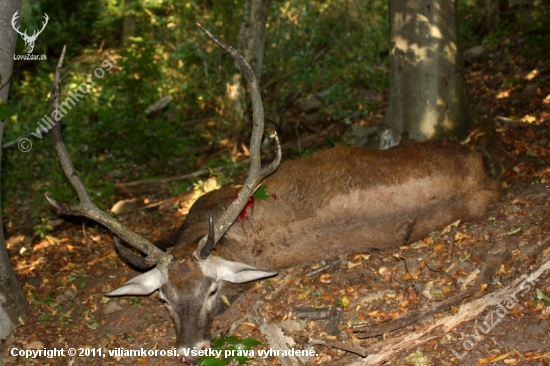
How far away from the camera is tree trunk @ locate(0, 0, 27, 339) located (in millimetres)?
4801

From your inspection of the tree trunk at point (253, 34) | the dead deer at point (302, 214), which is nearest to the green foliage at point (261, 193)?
the dead deer at point (302, 214)

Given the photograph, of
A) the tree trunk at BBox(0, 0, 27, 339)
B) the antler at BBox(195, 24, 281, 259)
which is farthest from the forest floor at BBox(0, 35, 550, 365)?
the antler at BBox(195, 24, 281, 259)

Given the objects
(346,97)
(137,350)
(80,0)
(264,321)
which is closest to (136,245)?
(137,350)

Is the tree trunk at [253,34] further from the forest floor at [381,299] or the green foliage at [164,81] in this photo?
the forest floor at [381,299]

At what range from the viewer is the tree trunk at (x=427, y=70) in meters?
6.95

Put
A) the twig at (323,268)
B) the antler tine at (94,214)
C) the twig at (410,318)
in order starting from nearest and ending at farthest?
the twig at (410,318), the antler tine at (94,214), the twig at (323,268)

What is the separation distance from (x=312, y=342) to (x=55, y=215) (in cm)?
464

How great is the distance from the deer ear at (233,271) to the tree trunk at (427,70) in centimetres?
301

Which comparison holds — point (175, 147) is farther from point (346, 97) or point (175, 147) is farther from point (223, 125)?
point (346, 97)

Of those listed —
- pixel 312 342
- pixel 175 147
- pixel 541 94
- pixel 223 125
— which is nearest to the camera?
pixel 312 342

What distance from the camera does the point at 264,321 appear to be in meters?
5.20

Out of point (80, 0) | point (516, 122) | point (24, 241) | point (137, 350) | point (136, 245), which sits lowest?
point (137, 350)

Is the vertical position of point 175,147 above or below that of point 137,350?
above

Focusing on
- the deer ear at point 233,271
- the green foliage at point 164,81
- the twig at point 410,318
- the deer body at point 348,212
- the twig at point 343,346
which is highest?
the green foliage at point 164,81
